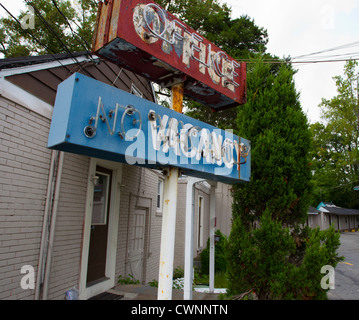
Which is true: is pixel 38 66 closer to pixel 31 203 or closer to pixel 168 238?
pixel 31 203

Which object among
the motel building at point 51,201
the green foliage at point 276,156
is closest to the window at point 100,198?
the motel building at point 51,201

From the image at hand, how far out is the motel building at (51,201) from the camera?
3.32m

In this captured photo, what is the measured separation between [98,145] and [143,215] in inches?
232

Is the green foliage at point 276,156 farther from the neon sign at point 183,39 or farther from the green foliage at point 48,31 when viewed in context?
the green foliage at point 48,31

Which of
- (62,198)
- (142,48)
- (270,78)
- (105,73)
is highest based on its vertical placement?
(105,73)

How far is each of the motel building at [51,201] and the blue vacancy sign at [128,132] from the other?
180 cm

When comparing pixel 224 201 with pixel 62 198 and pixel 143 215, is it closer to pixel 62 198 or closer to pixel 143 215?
pixel 143 215

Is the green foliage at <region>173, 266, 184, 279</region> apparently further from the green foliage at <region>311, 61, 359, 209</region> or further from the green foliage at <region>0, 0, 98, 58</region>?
the green foliage at <region>311, 61, 359, 209</region>

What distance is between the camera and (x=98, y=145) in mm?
2045

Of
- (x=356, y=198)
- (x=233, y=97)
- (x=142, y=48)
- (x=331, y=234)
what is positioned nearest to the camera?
(x=142, y=48)

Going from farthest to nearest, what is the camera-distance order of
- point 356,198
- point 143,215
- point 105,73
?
1. point 356,198
2. point 143,215
3. point 105,73

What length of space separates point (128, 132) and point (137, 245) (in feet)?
18.7

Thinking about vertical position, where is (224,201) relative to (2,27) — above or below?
below

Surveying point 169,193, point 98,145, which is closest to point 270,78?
point 169,193
